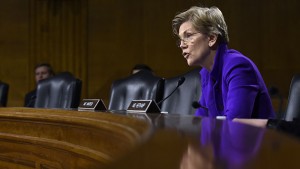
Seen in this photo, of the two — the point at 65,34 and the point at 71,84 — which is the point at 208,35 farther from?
the point at 65,34

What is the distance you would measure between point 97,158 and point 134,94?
4.52 ft

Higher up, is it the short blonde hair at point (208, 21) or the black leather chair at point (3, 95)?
the short blonde hair at point (208, 21)

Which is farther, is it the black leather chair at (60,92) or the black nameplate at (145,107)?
the black leather chair at (60,92)

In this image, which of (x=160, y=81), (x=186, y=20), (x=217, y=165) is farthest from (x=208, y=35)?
(x=217, y=165)

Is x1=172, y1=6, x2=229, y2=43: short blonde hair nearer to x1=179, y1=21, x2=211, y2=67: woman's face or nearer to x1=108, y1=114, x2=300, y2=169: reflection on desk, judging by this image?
x1=179, y1=21, x2=211, y2=67: woman's face

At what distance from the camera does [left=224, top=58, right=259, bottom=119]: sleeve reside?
2074 millimetres

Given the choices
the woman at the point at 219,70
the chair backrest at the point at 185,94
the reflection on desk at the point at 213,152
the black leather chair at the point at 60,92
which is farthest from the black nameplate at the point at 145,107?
the reflection on desk at the point at 213,152

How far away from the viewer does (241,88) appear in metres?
2.11

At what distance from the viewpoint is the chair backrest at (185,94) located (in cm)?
273

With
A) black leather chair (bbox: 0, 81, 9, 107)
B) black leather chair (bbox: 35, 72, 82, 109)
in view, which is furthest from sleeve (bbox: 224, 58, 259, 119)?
black leather chair (bbox: 0, 81, 9, 107)

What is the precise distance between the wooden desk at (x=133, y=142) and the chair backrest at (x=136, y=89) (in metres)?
0.80

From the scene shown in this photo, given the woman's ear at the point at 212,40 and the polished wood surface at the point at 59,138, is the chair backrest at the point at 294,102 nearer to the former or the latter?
the woman's ear at the point at 212,40

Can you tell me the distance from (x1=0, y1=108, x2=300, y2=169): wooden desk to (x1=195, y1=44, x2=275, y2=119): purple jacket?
53 centimetres

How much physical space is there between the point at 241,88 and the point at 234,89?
0.03m
